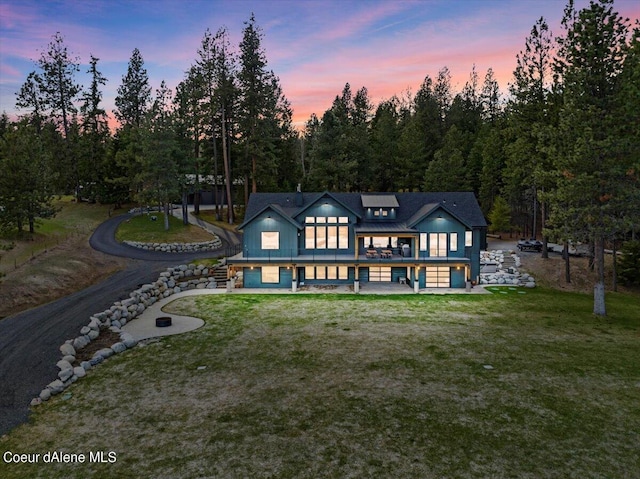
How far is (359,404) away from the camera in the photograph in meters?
13.6

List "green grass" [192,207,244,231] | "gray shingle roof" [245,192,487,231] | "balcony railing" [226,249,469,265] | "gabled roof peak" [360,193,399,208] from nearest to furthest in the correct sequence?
"balcony railing" [226,249,469,265] → "gray shingle roof" [245,192,487,231] → "gabled roof peak" [360,193,399,208] → "green grass" [192,207,244,231]

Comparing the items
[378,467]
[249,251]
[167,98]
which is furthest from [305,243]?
[167,98]

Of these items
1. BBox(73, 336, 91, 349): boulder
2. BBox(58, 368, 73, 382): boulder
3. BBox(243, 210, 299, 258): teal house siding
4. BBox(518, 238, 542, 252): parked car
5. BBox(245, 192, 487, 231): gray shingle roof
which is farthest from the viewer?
BBox(518, 238, 542, 252): parked car

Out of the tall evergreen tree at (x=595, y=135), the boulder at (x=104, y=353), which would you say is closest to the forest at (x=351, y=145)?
the tall evergreen tree at (x=595, y=135)

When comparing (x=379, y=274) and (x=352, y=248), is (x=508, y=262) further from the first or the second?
(x=352, y=248)

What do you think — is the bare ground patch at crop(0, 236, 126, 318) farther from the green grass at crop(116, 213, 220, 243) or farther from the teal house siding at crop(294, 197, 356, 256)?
the teal house siding at crop(294, 197, 356, 256)

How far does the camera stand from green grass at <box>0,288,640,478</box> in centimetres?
1058

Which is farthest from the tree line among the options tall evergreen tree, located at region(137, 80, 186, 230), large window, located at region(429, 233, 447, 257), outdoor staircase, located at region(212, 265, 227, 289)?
large window, located at region(429, 233, 447, 257)

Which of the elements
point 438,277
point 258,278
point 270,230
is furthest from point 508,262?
point 258,278

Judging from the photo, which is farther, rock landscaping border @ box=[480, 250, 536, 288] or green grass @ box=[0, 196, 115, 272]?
rock landscaping border @ box=[480, 250, 536, 288]

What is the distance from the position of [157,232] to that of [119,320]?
2318 centimetres

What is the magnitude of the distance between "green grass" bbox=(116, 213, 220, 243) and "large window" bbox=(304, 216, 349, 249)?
15.7m

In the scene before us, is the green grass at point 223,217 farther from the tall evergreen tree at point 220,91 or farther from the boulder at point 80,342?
the boulder at point 80,342

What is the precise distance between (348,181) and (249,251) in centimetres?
2848
